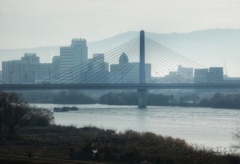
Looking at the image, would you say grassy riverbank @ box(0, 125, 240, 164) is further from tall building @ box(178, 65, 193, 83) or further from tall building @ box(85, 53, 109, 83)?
tall building @ box(178, 65, 193, 83)

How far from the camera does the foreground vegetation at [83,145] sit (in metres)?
15.1

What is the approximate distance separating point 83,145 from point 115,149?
1216 mm

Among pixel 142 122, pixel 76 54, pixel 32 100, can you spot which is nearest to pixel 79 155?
pixel 142 122

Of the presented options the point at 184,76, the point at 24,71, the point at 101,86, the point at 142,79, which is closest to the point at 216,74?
the point at 142,79

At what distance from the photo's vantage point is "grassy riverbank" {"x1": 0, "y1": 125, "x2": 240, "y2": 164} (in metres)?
15.0

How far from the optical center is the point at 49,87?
46844 mm

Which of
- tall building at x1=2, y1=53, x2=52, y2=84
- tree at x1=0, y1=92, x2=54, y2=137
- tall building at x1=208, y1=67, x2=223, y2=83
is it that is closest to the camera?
tree at x1=0, y1=92, x2=54, y2=137

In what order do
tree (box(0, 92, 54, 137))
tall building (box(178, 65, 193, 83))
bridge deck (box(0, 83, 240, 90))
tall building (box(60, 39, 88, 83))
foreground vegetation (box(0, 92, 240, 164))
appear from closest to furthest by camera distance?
foreground vegetation (box(0, 92, 240, 164)), tree (box(0, 92, 54, 137)), bridge deck (box(0, 83, 240, 90)), tall building (box(178, 65, 193, 83)), tall building (box(60, 39, 88, 83))

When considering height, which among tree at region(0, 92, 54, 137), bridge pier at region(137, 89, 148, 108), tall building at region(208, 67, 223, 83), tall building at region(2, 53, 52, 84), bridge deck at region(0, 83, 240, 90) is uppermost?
tall building at region(2, 53, 52, 84)

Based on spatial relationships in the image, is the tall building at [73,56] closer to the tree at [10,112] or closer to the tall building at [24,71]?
the tall building at [24,71]

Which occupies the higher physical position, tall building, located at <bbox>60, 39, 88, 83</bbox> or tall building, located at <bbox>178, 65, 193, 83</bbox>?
tall building, located at <bbox>60, 39, 88, 83</bbox>

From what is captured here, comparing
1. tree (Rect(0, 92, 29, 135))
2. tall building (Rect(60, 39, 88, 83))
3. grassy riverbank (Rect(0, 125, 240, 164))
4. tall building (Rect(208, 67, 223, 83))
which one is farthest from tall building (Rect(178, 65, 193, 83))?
grassy riverbank (Rect(0, 125, 240, 164))

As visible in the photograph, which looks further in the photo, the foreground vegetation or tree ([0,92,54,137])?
tree ([0,92,54,137])

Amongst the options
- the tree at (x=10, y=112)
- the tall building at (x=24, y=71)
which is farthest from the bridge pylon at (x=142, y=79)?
the tall building at (x=24, y=71)
